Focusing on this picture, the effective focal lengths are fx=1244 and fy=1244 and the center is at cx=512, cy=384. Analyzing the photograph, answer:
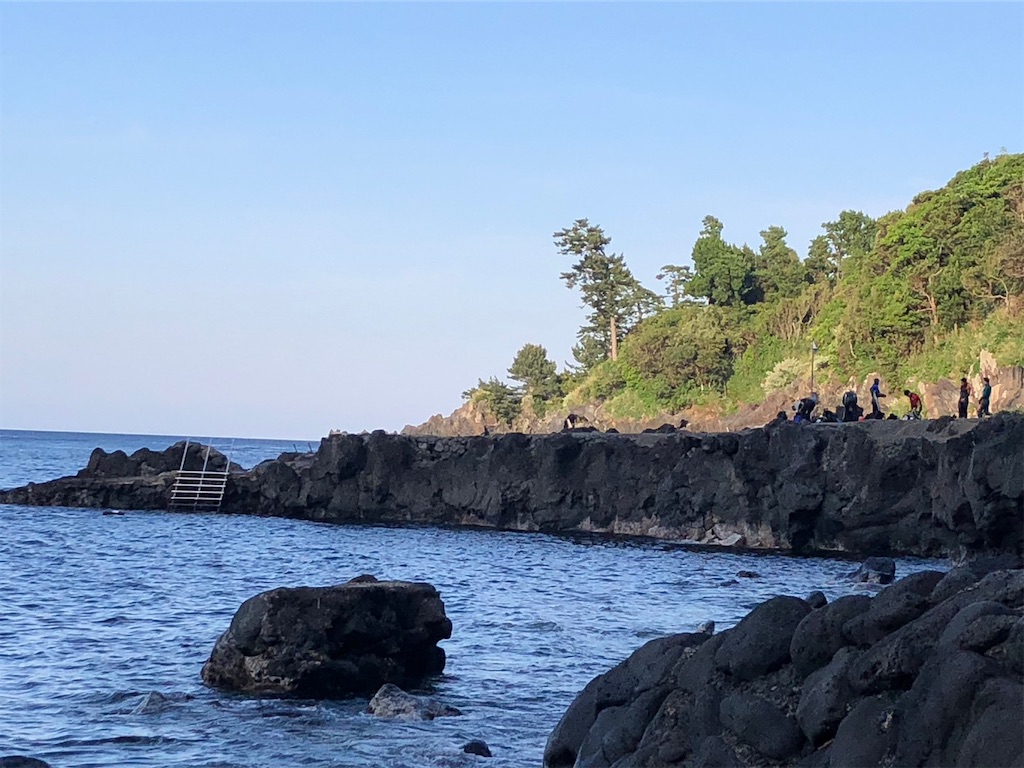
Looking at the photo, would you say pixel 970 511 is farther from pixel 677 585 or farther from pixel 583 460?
pixel 583 460

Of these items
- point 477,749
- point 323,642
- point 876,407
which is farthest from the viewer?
point 876,407

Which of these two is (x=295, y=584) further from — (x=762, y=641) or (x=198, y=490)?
(x=198, y=490)

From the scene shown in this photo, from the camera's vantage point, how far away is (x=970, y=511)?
3772cm

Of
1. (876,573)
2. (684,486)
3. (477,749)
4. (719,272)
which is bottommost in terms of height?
(477,749)

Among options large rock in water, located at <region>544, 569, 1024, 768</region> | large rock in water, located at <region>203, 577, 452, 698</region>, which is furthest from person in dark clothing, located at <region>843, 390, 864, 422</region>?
large rock in water, located at <region>544, 569, 1024, 768</region>

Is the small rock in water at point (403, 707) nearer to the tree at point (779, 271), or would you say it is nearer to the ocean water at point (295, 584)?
the ocean water at point (295, 584)

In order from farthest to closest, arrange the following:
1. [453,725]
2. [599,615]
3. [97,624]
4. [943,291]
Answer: [943,291]
[599,615]
[97,624]
[453,725]

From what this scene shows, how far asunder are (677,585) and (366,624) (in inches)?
619

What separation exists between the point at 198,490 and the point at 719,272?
182 feet

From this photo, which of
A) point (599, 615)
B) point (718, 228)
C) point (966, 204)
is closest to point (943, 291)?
point (966, 204)

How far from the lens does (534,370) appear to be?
111625 mm

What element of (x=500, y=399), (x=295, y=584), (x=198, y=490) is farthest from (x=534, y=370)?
(x=295, y=584)

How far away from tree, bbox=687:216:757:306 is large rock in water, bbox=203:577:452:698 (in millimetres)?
89079

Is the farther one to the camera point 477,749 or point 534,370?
point 534,370
